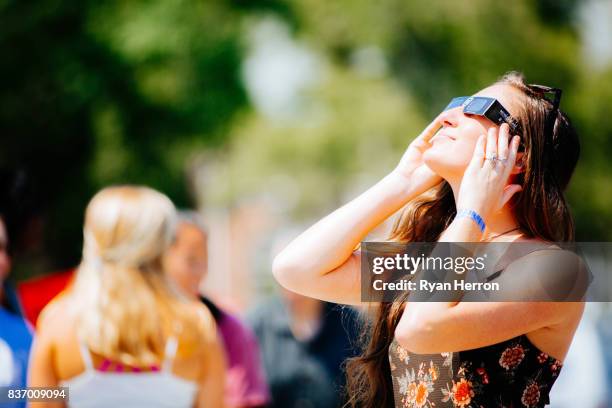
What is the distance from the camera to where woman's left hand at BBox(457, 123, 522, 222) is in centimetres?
225

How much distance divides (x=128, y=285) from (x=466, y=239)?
1.60m

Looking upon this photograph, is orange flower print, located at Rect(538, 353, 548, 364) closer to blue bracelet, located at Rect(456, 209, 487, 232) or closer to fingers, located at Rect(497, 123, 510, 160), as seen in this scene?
blue bracelet, located at Rect(456, 209, 487, 232)

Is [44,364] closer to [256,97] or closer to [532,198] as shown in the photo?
[532,198]

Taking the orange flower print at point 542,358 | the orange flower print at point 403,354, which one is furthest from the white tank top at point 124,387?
the orange flower print at point 542,358

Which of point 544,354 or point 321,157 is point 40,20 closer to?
point 544,354

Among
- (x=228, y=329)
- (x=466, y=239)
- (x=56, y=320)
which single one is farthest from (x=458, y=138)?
(x=228, y=329)

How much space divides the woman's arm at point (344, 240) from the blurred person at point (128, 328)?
96 cm

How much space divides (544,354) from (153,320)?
159 centimetres

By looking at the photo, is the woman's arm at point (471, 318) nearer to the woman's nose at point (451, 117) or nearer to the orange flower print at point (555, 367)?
the orange flower print at point (555, 367)

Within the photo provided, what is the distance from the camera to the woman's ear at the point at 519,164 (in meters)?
2.38

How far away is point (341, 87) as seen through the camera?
19828 millimetres

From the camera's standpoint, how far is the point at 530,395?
2.22 metres

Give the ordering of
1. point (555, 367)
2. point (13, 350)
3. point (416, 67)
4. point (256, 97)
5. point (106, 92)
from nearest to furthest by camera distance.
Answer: point (555, 367)
point (13, 350)
point (106, 92)
point (256, 97)
point (416, 67)

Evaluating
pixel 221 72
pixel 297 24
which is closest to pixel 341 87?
pixel 297 24
